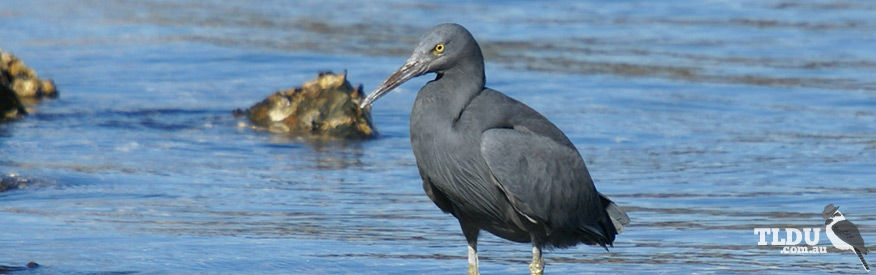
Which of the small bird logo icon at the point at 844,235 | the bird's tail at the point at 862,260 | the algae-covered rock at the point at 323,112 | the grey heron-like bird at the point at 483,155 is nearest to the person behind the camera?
the grey heron-like bird at the point at 483,155

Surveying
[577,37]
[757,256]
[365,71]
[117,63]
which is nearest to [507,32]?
[577,37]

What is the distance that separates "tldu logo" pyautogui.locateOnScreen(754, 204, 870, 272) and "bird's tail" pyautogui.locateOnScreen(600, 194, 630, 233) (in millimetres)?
867

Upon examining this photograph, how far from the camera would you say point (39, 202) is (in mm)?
8000

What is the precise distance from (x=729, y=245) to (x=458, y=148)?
1776 millimetres

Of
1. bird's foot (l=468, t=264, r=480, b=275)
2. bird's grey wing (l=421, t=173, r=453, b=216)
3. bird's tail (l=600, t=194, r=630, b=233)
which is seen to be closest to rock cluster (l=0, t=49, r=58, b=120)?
bird's grey wing (l=421, t=173, r=453, b=216)

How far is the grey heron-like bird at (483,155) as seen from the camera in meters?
5.93

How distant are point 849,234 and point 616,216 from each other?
4.24ft

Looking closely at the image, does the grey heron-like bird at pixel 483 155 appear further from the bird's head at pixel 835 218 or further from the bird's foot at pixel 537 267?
the bird's head at pixel 835 218

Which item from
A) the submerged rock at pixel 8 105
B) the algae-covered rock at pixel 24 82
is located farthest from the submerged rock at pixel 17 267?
the algae-covered rock at pixel 24 82

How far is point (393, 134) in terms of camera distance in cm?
Result: 1130

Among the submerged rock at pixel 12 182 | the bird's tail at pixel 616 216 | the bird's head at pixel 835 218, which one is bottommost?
the bird's head at pixel 835 218

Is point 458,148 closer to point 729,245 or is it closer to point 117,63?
point 729,245

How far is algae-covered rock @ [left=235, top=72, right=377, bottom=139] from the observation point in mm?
10906

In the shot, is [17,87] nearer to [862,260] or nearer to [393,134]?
[393,134]
